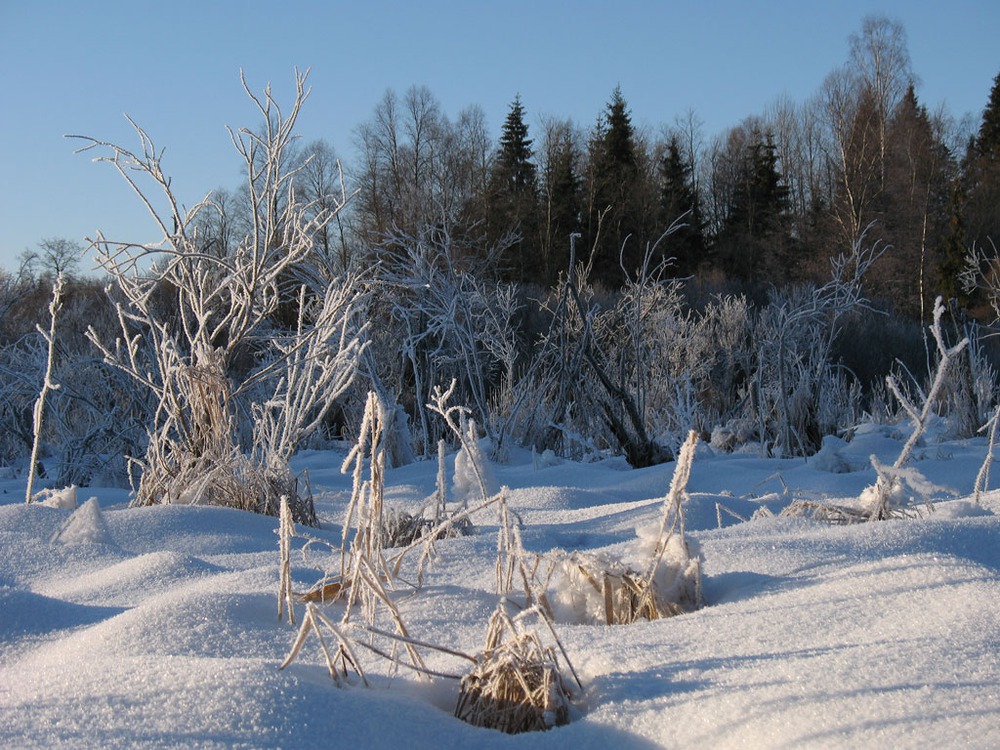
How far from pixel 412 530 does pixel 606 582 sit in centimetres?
153

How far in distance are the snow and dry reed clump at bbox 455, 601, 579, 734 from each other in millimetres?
37

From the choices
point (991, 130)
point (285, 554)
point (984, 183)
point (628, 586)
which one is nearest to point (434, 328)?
point (628, 586)

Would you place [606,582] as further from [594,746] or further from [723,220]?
[723,220]

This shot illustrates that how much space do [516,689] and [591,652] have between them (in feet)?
0.85


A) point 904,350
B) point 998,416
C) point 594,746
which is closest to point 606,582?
point 594,746

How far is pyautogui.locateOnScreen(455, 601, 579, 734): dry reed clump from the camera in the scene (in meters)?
1.44

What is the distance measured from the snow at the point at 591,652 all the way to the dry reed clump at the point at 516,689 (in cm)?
4

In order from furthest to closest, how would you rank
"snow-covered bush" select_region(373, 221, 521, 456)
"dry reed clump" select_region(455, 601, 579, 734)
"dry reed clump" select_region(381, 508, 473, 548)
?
"snow-covered bush" select_region(373, 221, 521, 456), "dry reed clump" select_region(381, 508, 473, 548), "dry reed clump" select_region(455, 601, 579, 734)

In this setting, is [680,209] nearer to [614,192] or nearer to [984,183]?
[614,192]

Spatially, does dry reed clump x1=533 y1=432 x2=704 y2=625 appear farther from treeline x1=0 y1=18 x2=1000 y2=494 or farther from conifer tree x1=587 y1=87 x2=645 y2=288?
conifer tree x1=587 y1=87 x2=645 y2=288

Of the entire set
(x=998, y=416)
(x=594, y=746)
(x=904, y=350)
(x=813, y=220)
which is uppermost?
(x=813, y=220)

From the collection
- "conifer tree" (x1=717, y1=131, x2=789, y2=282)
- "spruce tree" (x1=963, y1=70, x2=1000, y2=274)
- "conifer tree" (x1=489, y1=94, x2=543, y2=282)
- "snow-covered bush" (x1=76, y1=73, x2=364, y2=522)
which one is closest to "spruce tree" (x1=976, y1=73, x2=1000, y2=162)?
"spruce tree" (x1=963, y1=70, x2=1000, y2=274)

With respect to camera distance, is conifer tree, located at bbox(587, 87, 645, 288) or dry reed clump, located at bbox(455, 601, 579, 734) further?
conifer tree, located at bbox(587, 87, 645, 288)

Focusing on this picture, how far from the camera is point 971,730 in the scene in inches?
44.3
